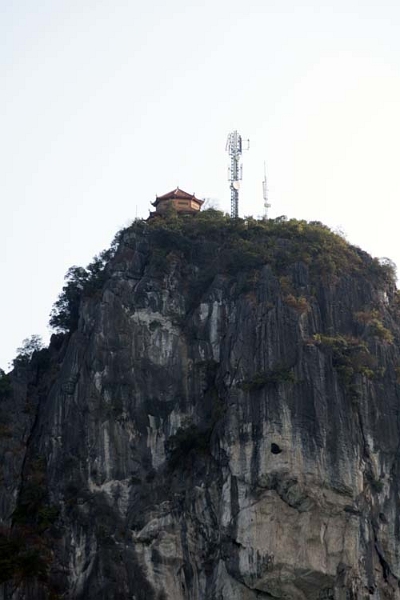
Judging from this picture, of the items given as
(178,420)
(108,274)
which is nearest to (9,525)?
(178,420)

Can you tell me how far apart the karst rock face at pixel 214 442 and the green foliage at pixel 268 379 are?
0.05 meters

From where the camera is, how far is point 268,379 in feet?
200

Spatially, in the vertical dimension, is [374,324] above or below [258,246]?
below

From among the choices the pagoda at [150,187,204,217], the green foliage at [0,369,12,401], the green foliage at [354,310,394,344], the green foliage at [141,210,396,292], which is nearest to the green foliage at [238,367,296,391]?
the green foliage at [354,310,394,344]

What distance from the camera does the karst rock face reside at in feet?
194

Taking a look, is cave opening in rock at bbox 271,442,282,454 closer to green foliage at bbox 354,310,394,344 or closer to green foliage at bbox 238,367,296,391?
green foliage at bbox 238,367,296,391

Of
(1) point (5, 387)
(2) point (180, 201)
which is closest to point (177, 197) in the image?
(2) point (180, 201)

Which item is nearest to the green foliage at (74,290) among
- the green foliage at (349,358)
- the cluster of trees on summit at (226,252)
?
the cluster of trees on summit at (226,252)

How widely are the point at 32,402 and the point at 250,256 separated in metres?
10.6

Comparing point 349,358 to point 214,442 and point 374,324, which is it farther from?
point 214,442

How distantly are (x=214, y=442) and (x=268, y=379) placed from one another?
3.11 metres

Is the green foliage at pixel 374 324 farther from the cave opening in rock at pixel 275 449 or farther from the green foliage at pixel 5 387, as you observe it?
the green foliage at pixel 5 387

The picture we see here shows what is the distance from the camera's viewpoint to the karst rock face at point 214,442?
194 ft

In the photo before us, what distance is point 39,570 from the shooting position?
59.6m
